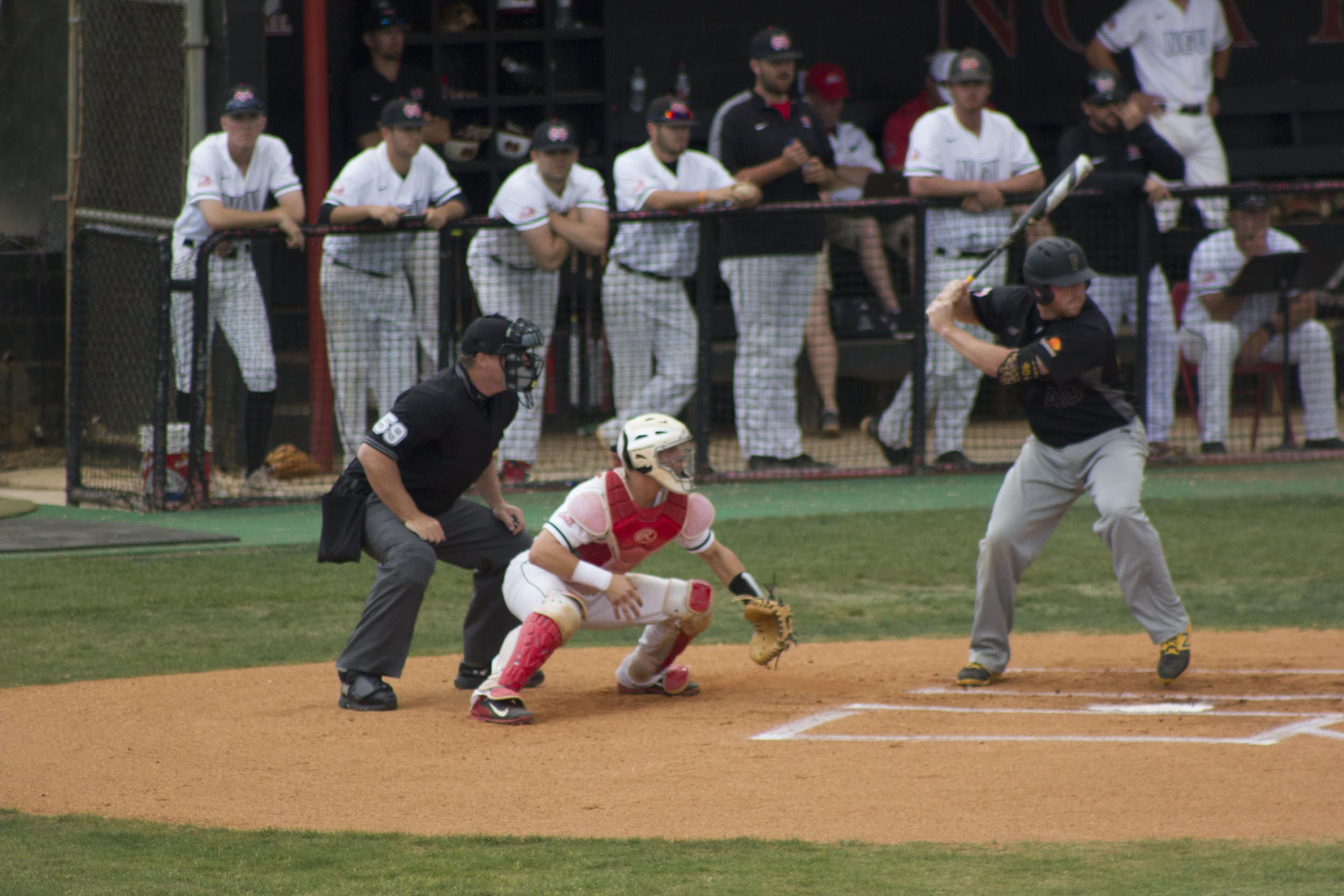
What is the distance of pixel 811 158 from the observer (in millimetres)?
10977

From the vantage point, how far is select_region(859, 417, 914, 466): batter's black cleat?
1132cm

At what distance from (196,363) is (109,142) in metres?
2.50

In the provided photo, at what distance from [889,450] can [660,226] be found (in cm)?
207

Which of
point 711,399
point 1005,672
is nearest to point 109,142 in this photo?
point 711,399

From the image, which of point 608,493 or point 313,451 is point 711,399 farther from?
point 608,493

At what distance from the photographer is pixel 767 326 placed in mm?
10961

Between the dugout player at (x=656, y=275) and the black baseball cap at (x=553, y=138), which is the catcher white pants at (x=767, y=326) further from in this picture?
the black baseball cap at (x=553, y=138)

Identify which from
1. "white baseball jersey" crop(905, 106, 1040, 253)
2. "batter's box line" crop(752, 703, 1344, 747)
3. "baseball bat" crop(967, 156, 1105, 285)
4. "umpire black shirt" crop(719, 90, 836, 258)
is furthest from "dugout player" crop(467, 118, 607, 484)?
"batter's box line" crop(752, 703, 1344, 747)

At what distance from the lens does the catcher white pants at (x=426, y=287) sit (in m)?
10.6

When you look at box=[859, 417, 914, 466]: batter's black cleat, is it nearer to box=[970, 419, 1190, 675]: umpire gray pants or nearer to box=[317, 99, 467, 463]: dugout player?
box=[317, 99, 467, 463]: dugout player

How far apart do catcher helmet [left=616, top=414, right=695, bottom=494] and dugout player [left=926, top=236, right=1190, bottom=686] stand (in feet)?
3.74

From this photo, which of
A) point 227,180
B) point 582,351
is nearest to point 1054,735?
point 227,180

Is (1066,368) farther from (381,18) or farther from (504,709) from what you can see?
(381,18)

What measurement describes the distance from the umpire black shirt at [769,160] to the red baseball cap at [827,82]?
65.7 inches
